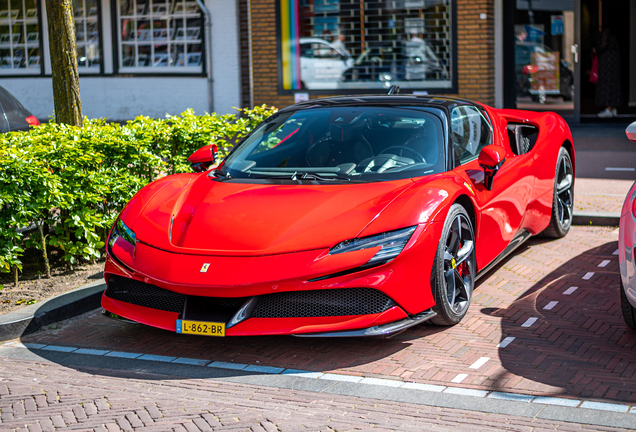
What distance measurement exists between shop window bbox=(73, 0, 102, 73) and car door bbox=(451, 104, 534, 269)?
1338 centimetres

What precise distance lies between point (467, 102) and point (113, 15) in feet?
43.2

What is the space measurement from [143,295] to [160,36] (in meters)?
13.5

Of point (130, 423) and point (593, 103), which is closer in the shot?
point (130, 423)

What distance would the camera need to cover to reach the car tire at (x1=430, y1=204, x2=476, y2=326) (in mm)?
4629

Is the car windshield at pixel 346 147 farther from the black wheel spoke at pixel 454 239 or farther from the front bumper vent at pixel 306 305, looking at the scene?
the front bumper vent at pixel 306 305

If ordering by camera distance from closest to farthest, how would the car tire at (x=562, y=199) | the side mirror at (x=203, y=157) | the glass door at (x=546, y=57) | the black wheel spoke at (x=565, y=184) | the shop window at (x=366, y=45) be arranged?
the side mirror at (x=203, y=157) < the car tire at (x=562, y=199) < the black wheel spoke at (x=565, y=184) < the shop window at (x=366, y=45) < the glass door at (x=546, y=57)

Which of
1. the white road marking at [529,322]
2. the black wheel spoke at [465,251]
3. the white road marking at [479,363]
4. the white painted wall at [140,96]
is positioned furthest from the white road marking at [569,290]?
the white painted wall at [140,96]

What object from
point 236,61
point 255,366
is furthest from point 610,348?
point 236,61

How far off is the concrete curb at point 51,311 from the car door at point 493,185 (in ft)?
9.36

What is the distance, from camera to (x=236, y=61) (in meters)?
16.1

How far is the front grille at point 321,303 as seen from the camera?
4305 millimetres

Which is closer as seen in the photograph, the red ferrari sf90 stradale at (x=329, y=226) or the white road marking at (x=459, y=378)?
the white road marking at (x=459, y=378)

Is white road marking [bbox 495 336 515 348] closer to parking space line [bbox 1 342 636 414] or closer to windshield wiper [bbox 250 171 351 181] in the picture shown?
parking space line [bbox 1 342 636 414]

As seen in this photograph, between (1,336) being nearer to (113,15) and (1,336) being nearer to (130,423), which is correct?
(130,423)
